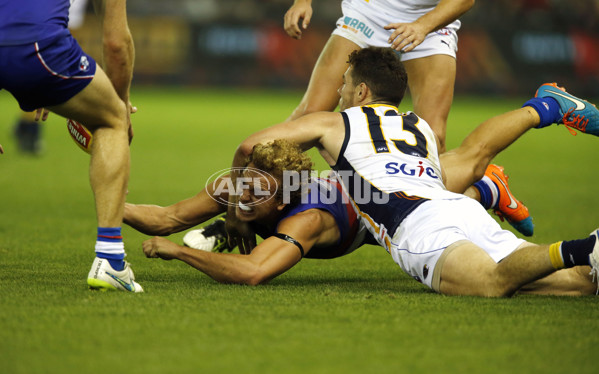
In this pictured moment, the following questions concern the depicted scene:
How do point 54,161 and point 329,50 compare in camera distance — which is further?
point 54,161

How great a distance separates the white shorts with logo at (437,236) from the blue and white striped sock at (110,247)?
1406mm

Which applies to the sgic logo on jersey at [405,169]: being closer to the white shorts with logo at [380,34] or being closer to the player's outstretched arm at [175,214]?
the player's outstretched arm at [175,214]

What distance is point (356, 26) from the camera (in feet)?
19.8

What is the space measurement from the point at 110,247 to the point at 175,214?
1152 mm

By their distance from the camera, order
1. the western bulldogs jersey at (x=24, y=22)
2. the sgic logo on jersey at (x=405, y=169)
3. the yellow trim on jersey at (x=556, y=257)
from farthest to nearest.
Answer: the sgic logo on jersey at (x=405, y=169), the western bulldogs jersey at (x=24, y=22), the yellow trim on jersey at (x=556, y=257)

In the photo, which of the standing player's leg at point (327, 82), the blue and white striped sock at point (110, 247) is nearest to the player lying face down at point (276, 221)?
the blue and white striped sock at point (110, 247)

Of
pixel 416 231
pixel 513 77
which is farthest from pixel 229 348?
pixel 513 77

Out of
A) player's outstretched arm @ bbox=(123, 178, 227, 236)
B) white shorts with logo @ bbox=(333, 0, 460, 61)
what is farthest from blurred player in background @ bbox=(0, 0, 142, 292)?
white shorts with logo @ bbox=(333, 0, 460, 61)

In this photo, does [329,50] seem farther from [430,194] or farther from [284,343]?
[284,343]

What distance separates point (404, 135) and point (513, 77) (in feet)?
61.3

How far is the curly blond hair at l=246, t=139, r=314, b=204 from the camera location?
4.36m

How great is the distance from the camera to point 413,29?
519 cm

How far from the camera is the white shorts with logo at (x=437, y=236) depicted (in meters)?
4.07

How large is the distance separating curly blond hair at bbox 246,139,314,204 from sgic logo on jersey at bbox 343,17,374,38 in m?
1.81
